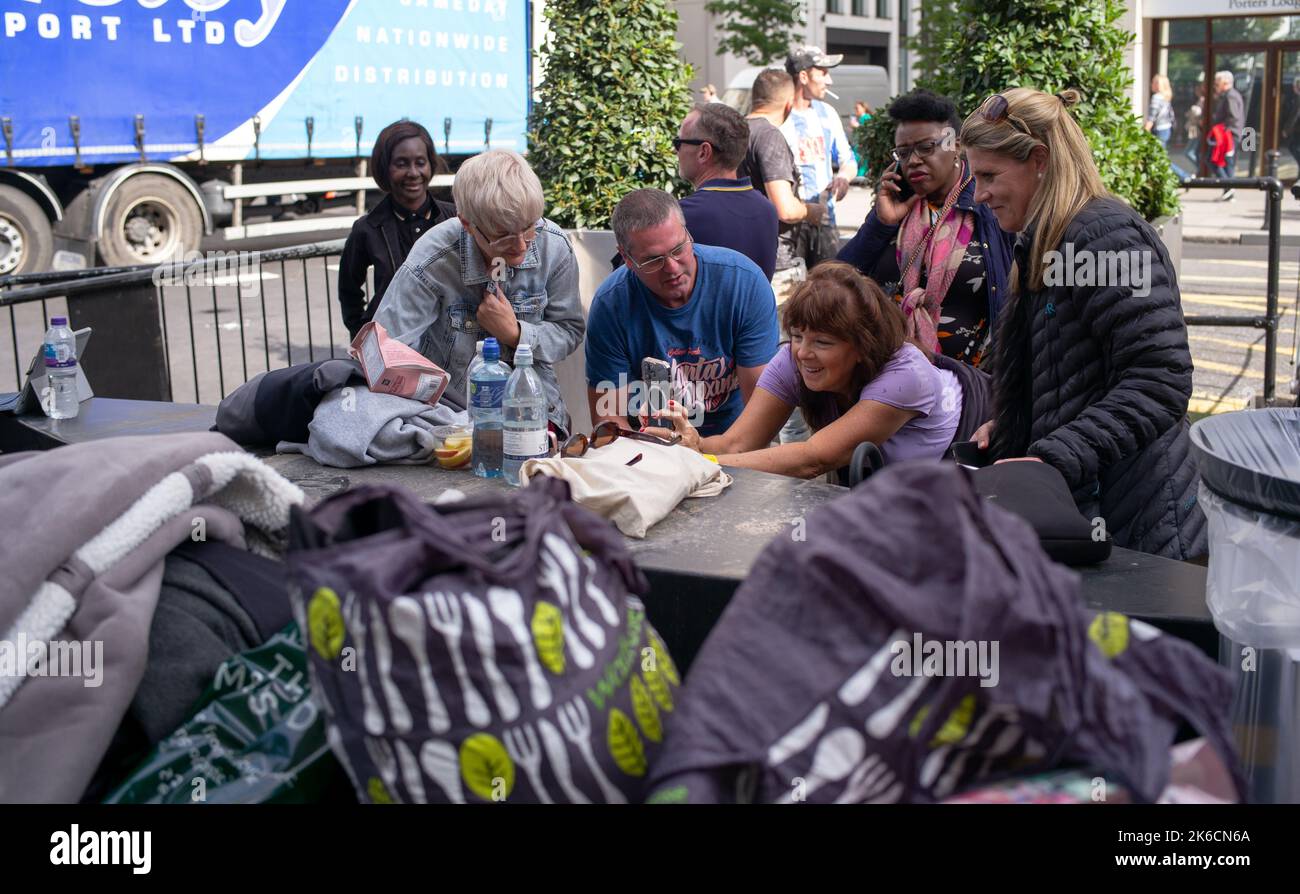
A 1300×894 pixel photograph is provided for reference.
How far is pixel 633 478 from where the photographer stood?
9.64 ft

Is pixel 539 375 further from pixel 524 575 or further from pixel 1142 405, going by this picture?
pixel 524 575

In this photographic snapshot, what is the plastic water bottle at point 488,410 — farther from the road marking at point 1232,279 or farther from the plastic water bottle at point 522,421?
the road marking at point 1232,279

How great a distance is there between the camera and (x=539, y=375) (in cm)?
454

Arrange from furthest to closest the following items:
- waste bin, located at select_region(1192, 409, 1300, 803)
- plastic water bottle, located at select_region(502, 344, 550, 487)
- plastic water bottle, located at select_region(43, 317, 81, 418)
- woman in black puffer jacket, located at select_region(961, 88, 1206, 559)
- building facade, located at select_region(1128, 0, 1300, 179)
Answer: building facade, located at select_region(1128, 0, 1300, 179)
plastic water bottle, located at select_region(43, 317, 81, 418)
plastic water bottle, located at select_region(502, 344, 550, 487)
woman in black puffer jacket, located at select_region(961, 88, 1206, 559)
waste bin, located at select_region(1192, 409, 1300, 803)

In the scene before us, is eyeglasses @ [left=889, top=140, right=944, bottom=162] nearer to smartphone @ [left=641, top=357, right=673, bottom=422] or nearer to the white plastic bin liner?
smartphone @ [left=641, top=357, right=673, bottom=422]

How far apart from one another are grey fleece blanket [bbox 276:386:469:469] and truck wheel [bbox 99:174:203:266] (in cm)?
1046

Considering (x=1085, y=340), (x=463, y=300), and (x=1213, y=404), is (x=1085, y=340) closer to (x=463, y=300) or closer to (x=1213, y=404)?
(x=463, y=300)

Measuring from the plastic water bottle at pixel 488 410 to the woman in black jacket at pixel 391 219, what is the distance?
2.21 meters

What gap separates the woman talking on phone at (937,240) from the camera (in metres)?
4.60

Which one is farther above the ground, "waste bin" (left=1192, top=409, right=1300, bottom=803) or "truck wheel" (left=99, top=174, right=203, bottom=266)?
"truck wheel" (left=99, top=174, right=203, bottom=266)

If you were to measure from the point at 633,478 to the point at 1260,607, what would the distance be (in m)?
1.38

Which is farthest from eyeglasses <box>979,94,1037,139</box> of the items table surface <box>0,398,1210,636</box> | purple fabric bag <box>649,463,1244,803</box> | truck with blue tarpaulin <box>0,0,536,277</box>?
truck with blue tarpaulin <box>0,0,536,277</box>

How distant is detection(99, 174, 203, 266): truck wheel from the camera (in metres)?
12.8

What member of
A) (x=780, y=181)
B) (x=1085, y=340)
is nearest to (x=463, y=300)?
(x=1085, y=340)
